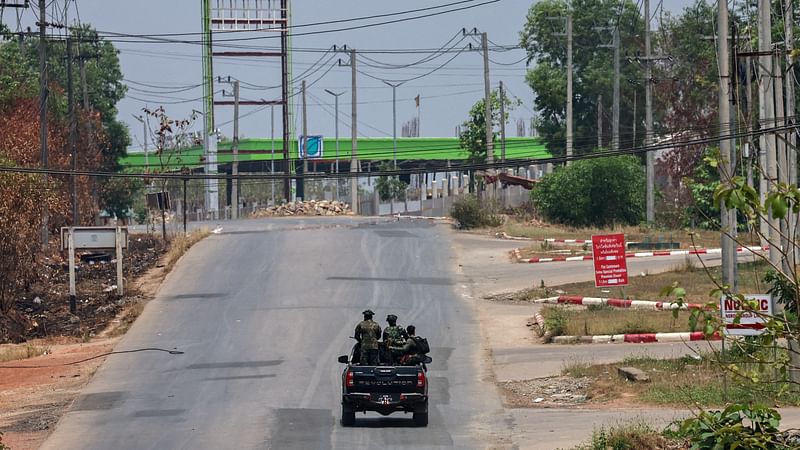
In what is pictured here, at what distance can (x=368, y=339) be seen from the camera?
2302 cm

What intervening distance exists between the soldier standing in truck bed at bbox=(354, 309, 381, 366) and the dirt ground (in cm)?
635

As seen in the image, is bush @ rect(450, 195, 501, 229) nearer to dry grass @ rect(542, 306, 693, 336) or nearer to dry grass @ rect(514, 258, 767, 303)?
dry grass @ rect(514, 258, 767, 303)

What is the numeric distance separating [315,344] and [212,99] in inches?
2374

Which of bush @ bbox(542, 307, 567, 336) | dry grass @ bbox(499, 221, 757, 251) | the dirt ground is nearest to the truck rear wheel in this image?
the dirt ground

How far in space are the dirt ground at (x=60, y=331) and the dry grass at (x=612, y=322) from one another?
13.1 m

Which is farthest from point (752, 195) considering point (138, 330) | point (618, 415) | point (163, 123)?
point (163, 123)

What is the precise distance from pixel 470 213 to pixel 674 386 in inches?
1471

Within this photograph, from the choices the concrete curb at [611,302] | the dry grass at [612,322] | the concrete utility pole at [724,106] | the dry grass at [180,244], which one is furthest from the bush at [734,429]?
the dry grass at [180,244]

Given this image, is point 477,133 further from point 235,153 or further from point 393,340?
point 393,340

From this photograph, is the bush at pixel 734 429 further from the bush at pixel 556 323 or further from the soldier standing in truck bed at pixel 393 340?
the bush at pixel 556 323

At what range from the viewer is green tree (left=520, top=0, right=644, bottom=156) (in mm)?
99438

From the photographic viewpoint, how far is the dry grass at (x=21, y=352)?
35.9m

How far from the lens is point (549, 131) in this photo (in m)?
102

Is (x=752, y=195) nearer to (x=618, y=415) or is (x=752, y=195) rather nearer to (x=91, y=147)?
(x=618, y=415)
